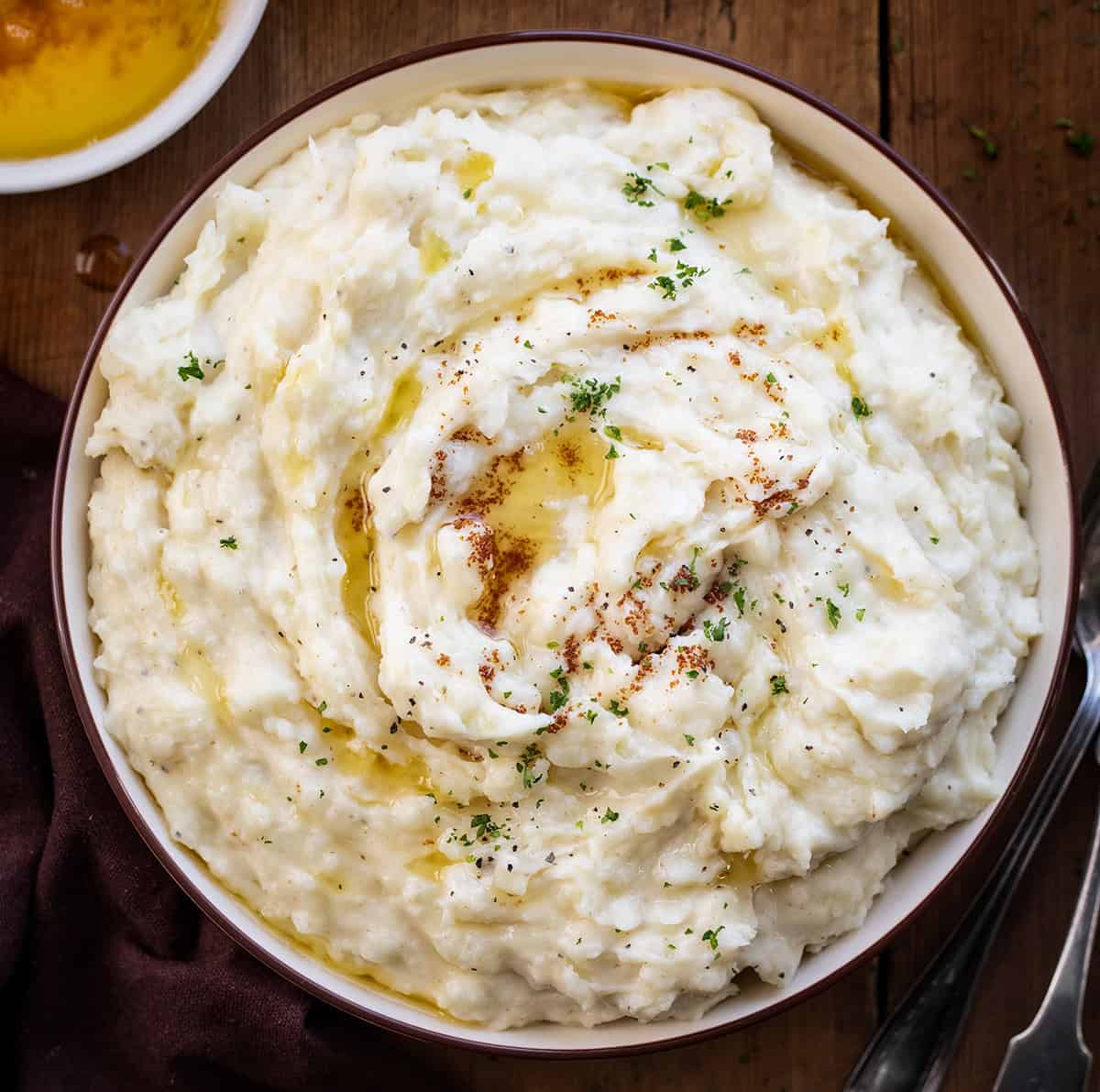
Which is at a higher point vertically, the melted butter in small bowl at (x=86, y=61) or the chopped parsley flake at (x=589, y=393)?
the melted butter in small bowl at (x=86, y=61)

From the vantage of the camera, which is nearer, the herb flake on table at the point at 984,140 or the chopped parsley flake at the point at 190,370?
the chopped parsley flake at the point at 190,370

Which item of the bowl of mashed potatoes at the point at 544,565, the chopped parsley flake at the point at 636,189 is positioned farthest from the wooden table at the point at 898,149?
the chopped parsley flake at the point at 636,189

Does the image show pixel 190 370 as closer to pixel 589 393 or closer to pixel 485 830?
pixel 589 393

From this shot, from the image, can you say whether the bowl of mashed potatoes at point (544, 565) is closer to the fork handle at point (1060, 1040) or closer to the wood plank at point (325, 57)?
the wood plank at point (325, 57)

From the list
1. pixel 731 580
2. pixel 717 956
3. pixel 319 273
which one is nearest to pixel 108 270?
pixel 319 273

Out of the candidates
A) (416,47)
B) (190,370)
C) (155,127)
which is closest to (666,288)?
(190,370)

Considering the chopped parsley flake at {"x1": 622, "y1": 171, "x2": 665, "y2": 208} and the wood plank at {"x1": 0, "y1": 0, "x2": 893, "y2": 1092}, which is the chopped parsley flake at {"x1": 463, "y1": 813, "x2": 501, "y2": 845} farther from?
the chopped parsley flake at {"x1": 622, "y1": 171, "x2": 665, "y2": 208}

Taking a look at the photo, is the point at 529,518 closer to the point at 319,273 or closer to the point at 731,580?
the point at 731,580

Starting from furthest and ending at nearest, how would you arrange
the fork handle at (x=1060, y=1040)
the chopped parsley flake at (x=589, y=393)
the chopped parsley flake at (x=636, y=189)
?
the fork handle at (x=1060, y=1040)
the chopped parsley flake at (x=636, y=189)
the chopped parsley flake at (x=589, y=393)
